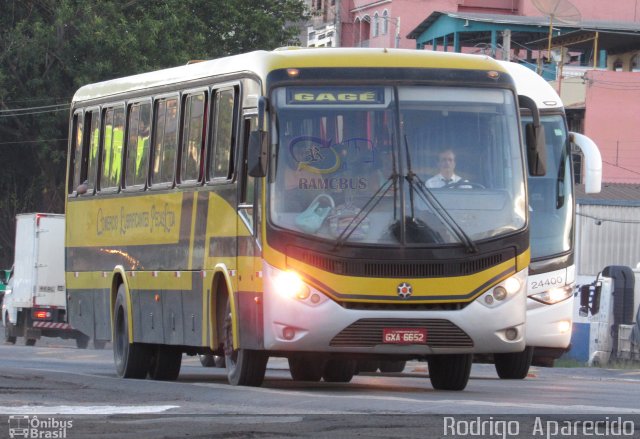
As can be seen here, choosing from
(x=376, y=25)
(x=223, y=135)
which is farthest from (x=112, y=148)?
(x=376, y=25)

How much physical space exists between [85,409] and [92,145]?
941 centimetres

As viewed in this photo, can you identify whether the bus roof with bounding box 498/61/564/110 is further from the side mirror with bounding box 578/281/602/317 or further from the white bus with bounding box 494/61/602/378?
the side mirror with bounding box 578/281/602/317

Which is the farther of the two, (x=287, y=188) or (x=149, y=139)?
(x=149, y=139)

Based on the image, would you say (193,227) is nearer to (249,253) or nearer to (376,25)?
(249,253)

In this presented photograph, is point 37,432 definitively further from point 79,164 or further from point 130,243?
point 79,164

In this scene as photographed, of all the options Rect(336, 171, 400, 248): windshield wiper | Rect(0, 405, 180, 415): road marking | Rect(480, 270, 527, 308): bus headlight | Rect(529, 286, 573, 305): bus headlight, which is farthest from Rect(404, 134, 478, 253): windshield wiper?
Rect(529, 286, 573, 305): bus headlight

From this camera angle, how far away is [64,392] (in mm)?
14586

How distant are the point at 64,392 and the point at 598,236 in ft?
114

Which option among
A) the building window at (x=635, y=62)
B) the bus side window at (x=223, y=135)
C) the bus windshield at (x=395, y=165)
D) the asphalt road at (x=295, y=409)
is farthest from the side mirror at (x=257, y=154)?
the building window at (x=635, y=62)

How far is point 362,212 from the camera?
1492 cm

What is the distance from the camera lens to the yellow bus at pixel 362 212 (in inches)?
583

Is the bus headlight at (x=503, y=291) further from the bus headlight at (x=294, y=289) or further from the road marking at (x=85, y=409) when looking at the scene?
the road marking at (x=85, y=409)

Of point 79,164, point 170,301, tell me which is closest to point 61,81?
point 79,164

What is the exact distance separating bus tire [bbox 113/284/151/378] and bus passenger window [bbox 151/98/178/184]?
1.73 metres
